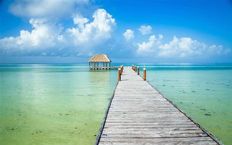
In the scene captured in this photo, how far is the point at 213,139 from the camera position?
186 inches

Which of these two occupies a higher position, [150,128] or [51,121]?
[150,128]

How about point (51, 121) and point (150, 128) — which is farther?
point (51, 121)

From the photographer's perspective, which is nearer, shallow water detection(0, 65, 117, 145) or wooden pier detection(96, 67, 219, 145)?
wooden pier detection(96, 67, 219, 145)

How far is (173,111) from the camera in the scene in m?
7.46

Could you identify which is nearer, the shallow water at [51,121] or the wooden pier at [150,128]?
the wooden pier at [150,128]

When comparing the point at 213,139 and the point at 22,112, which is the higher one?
the point at 213,139

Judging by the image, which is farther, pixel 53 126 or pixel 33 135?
pixel 53 126

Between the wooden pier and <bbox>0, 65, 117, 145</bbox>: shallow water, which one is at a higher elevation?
the wooden pier

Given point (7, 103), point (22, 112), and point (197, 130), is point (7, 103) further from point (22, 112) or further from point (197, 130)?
point (197, 130)

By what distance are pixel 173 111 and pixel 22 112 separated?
23.8ft

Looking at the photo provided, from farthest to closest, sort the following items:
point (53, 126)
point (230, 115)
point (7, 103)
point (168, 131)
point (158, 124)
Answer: point (7, 103) → point (230, 115) → point (53, 126) → point (158, 124) → point (168, 131)

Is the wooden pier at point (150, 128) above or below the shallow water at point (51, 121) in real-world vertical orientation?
above

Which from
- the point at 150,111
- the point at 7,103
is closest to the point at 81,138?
the point at 150,111

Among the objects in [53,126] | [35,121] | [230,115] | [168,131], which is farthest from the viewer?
[230,115]
